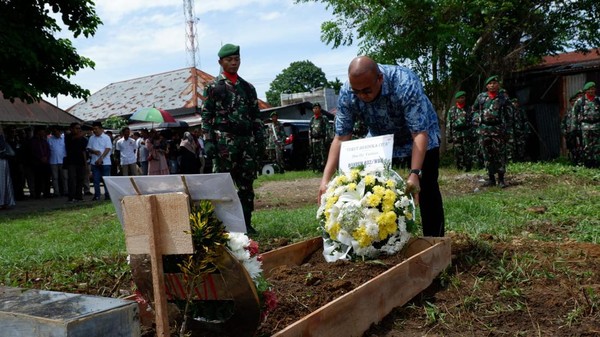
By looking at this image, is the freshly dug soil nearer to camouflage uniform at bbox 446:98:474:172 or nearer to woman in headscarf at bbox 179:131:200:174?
camouflage uniform at bbox 446:98:474:172

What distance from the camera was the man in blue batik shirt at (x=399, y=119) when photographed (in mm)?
4699

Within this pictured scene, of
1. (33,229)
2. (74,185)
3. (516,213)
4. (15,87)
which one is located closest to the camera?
(516,213)

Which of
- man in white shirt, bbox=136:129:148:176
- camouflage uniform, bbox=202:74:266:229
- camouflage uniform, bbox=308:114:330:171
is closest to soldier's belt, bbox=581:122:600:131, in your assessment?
camouflage uniform, bbox=308:114:330:171

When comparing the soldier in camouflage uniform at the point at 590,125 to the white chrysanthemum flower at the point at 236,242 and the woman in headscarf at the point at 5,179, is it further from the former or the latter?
the white chrysanthemum flower at the point at 236,242

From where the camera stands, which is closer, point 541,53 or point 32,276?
point 32,276

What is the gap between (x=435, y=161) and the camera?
5.25 m

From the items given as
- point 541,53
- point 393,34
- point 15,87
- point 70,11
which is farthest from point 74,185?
point 541,53

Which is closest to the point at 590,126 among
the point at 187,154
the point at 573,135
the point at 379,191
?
the point at 573,135

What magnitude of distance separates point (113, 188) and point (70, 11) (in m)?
14.6

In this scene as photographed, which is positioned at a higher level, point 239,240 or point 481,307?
point 239,240

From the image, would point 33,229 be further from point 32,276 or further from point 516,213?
point 516,213

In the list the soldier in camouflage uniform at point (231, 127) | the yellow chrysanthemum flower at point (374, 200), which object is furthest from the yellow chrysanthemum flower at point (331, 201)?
the soldier in camouflage uniform at point (231, 127)

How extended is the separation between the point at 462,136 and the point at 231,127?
1106 centimetres

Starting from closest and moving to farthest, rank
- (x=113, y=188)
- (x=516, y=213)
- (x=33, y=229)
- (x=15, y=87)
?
(x=113, y=188) → (x=516, y=213) → (x=33, y=229) → (x=15, y=87)
